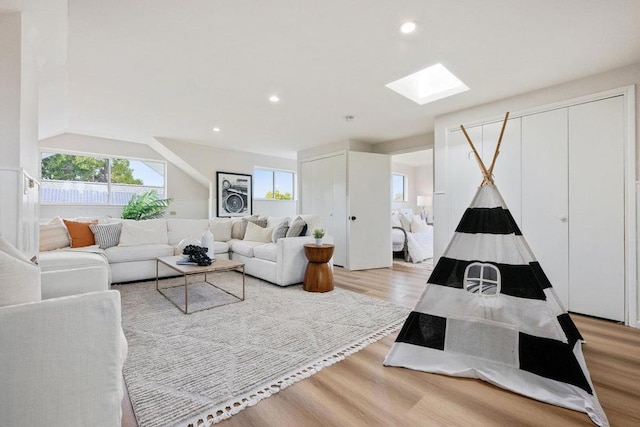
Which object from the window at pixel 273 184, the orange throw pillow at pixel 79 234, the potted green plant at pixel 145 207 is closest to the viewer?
the orange throw pillow at pixel 79 234

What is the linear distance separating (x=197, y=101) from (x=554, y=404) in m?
3.96

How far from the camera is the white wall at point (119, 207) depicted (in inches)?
189

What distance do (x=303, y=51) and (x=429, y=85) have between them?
170cm

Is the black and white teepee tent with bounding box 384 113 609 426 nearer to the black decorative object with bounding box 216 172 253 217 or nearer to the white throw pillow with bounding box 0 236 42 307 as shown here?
the white throw pillow with bounding box 0 236 42 307

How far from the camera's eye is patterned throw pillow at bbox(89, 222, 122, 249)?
371cm

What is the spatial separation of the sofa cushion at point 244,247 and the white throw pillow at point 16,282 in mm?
2956

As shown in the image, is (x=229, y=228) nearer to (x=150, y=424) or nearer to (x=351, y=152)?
(x=351, y=152)

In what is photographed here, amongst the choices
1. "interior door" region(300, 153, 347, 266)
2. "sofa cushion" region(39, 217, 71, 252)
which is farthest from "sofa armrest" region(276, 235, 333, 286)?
"sofa cushion" region(39, 217, 71, 252)

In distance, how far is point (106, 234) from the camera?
148 inches

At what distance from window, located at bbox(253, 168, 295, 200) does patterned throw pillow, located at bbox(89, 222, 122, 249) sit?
3.14 metres

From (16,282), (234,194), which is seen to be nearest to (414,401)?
(16,282)

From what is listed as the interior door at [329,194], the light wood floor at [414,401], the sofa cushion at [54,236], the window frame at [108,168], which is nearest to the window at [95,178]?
the window frame at [108,168]

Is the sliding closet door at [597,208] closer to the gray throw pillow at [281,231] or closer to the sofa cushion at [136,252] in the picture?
the gray throw pillow at [281,231]

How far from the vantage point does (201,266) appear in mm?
2844
